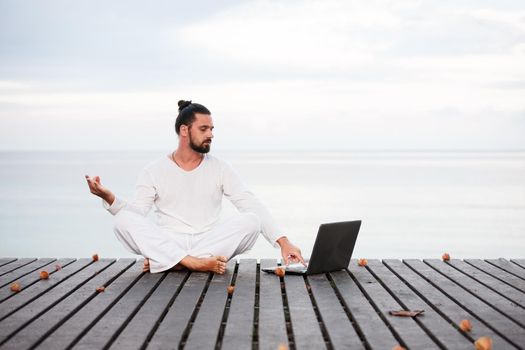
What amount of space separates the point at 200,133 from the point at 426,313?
2043mm

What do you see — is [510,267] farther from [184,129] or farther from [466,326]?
[184,129]

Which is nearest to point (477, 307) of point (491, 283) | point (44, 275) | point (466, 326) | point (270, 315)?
point (466, 326)

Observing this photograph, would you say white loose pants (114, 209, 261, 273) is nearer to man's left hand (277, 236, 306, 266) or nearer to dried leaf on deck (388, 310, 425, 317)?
man's left hand (277, 236, 306, 266)

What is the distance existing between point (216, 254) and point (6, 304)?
4.47 ft

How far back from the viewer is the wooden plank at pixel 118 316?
2.86 m

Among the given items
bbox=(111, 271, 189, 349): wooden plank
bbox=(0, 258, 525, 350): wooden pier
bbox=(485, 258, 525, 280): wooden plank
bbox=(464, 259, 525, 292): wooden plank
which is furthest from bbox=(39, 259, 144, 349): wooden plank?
bbox=(485, 258, 525, 280): wooden plank

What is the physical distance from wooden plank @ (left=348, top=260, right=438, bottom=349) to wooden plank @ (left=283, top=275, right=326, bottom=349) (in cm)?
32

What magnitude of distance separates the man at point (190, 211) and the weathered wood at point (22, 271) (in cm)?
61

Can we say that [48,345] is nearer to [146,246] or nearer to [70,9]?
[146,246]

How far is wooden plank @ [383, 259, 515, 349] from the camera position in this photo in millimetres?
2999

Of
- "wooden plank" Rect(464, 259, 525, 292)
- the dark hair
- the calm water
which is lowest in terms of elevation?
the calm water

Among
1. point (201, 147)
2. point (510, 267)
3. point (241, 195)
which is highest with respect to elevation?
point (201, 147)

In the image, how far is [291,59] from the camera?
45.7m

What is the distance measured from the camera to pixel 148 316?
3277 mm
